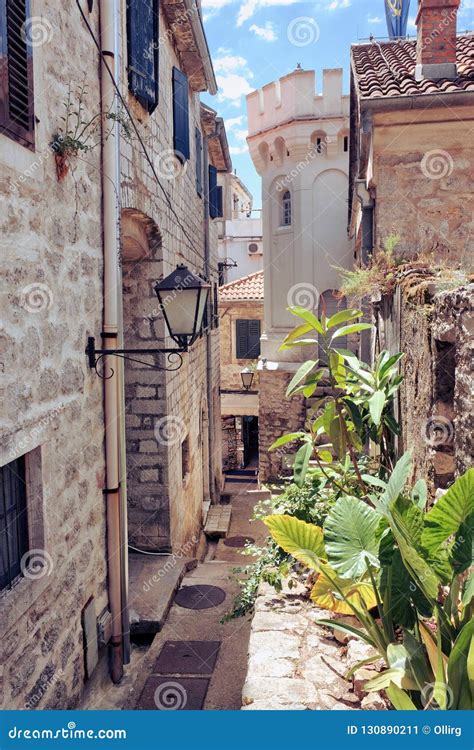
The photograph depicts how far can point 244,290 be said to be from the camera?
19.5 m

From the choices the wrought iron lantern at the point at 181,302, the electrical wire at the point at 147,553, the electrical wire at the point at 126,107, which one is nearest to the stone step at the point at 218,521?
the electrical wire at the point at 147,553

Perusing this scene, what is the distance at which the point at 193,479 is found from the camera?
899 cm

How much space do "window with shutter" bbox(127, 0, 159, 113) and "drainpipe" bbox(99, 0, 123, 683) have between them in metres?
0.82

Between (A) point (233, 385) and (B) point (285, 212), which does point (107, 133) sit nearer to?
(B) point (285, 212)

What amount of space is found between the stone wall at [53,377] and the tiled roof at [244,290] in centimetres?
1489

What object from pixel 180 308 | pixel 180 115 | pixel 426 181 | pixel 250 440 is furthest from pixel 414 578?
pixel 250 440

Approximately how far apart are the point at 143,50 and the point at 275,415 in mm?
10029

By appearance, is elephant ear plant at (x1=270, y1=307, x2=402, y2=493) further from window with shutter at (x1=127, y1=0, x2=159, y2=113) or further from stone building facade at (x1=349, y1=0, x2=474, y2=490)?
window with shutter at (x1=127, y1=0, x2=159, y2=113)

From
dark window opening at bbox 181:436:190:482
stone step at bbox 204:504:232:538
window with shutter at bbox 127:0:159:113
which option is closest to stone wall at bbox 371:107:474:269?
window with shutter at bbox 127:0:159:113

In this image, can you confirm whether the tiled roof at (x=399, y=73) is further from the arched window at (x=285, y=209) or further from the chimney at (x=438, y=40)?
the arched window at (x=285, y=209)

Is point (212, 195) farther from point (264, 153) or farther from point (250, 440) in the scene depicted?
point (250, 440)

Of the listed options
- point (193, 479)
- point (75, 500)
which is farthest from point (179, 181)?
point (75, 500)

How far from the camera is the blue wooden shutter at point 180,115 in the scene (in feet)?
24.5

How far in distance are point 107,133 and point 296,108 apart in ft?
35.4
